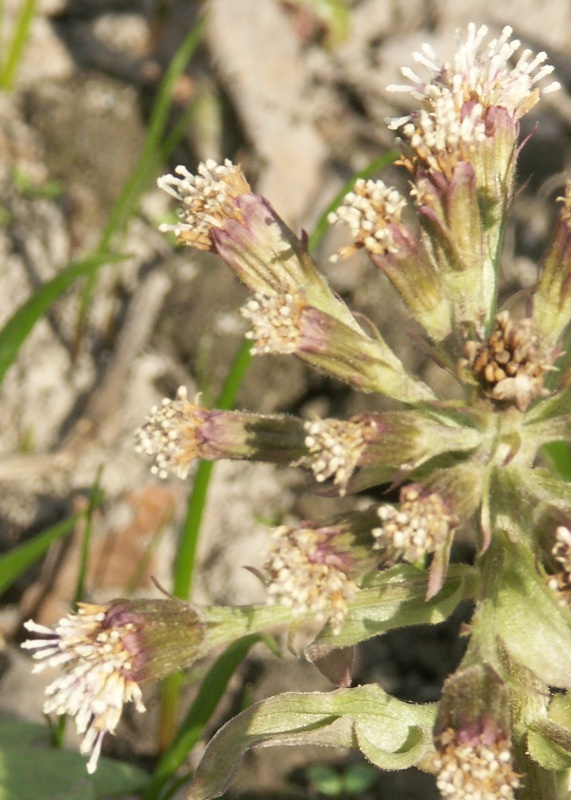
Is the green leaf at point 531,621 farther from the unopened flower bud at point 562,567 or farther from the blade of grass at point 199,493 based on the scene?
the blade of grass at point 199,493

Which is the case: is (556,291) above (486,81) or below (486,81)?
below

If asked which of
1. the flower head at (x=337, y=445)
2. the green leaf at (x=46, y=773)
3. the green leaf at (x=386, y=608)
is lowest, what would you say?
the green leaf at (x=46, y=773)

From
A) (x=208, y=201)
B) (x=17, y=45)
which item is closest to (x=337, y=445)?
(x=208, y=201)

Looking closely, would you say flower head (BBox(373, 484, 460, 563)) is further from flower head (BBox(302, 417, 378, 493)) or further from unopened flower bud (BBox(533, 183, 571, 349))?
unopened flower bud (BBox(533, 183, 571, 349))

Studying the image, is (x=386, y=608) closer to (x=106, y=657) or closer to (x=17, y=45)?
(x=106, y=657)

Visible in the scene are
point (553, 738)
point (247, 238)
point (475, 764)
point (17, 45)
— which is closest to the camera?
point (475, 764)

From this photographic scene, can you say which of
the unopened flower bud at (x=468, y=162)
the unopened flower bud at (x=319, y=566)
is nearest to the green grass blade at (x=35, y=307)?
the unopened flower bud at (x=468, y=162)

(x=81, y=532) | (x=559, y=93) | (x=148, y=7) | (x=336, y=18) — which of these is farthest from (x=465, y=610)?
(x=148, y=7)

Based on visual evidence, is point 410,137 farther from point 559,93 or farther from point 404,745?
point 559,93
